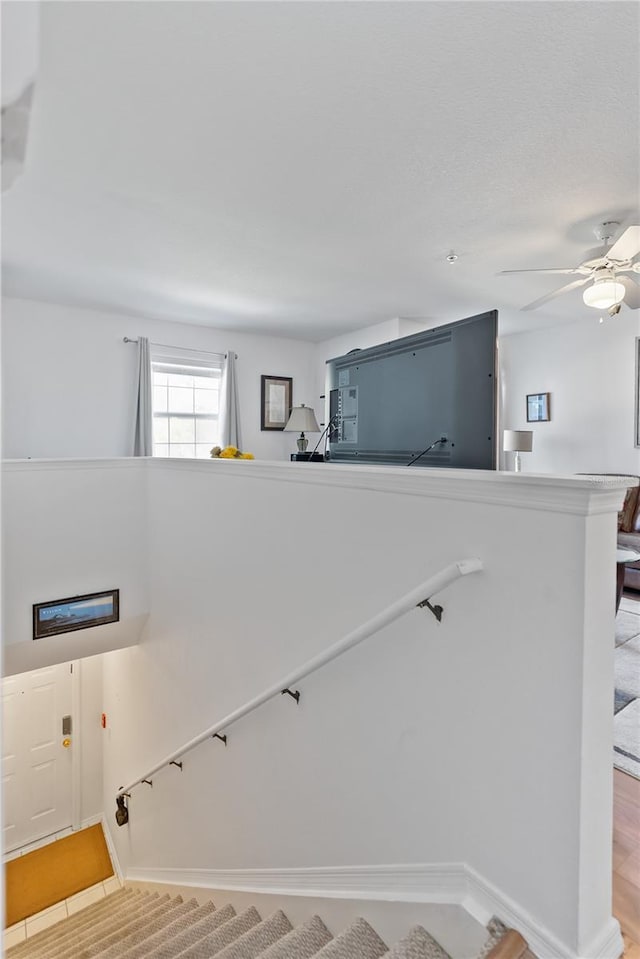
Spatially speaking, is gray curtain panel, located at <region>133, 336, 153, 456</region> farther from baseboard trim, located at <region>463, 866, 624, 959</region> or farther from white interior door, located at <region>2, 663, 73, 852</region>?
baseboard trim, located at <region>463, 866, 624, 959</region>

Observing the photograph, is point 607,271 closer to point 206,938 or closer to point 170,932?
point 206,938

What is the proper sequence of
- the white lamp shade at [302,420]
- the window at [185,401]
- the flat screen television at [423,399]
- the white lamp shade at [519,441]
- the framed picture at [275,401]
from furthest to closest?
the framed picture at [275,401] → the window at [185,401] → the white lamp shade at [519,441] → the white lamp shade at [302,420] → the flat screen television at [423,399]

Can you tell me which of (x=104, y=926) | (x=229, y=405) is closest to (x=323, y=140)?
(x=229, y=405)

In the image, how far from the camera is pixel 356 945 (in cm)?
144

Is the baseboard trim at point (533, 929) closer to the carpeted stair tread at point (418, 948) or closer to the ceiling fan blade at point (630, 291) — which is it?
the carpeted stair tread at point (418, 948)

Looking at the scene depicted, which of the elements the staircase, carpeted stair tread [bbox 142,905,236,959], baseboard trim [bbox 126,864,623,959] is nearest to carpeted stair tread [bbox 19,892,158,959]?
the staircase

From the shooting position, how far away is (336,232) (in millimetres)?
2982

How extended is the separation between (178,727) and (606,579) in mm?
2912

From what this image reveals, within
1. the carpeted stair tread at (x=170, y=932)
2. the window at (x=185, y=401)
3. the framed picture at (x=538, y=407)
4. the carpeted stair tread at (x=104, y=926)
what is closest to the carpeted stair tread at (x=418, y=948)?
the carpeted stair tread at (x=170, y=932)

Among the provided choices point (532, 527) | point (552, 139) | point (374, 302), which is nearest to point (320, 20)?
point (552, 139)

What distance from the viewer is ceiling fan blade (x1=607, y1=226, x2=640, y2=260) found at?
2412 millimetres

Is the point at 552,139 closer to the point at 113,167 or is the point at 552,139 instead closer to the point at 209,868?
the point at 113,167

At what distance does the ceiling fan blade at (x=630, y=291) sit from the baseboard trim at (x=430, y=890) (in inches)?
120

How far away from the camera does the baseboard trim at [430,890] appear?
3.55ft
